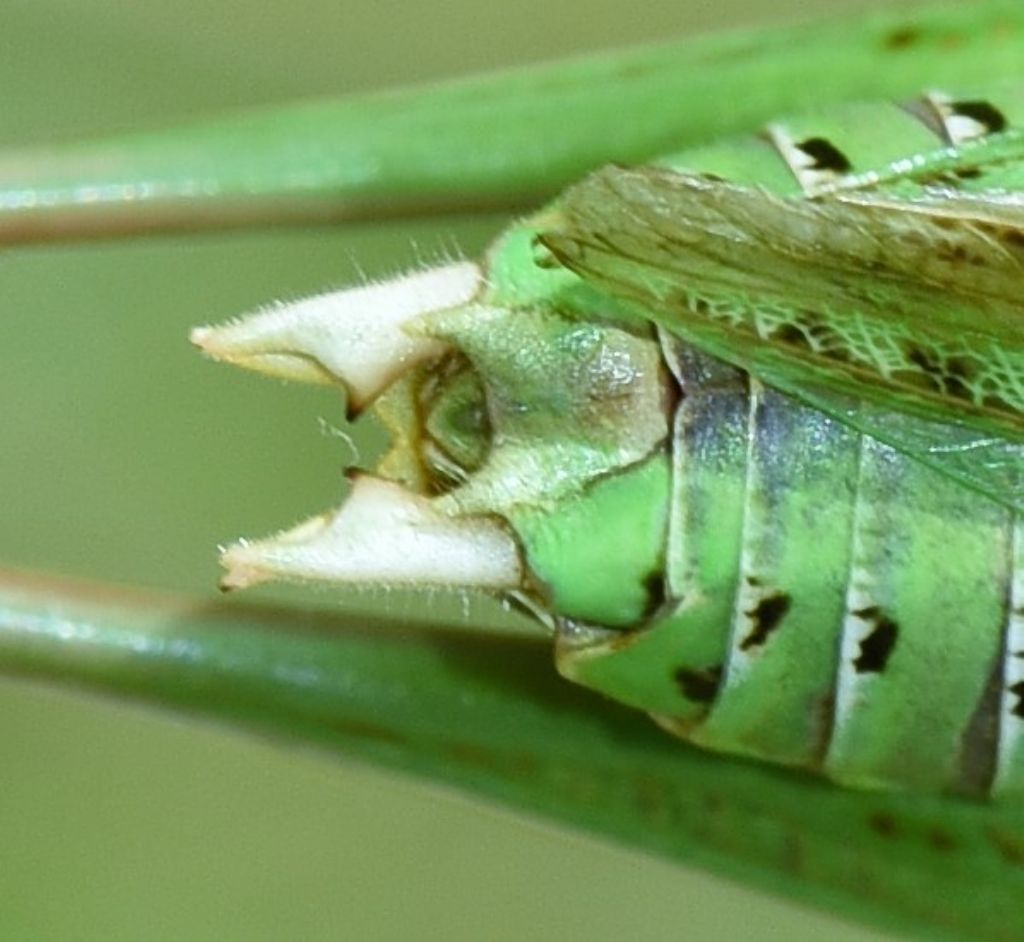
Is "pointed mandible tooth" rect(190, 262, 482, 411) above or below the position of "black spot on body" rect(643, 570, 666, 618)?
above

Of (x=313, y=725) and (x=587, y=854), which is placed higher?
(x=313, y=725)

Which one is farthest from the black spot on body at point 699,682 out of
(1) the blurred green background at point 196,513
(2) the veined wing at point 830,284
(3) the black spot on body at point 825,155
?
(1) the blurred green background at point 196,513

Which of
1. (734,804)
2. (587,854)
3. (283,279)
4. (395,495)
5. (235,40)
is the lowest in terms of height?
(587,854)

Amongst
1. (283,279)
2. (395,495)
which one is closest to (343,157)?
(395,495)

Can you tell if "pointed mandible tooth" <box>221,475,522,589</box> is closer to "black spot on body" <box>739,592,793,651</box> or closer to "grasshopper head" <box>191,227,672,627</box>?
"grasshopper head" <box>191,227,672,627</box>

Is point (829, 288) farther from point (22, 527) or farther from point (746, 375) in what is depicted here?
point (22, 527)

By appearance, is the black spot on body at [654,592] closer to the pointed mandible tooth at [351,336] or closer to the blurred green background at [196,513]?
the pointed mandible tooth at [351,336]

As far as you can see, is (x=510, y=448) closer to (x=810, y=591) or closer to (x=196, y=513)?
(x=810, y=591)

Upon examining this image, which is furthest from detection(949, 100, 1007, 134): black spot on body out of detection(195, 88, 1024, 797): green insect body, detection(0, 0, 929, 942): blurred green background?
detection(0, 0, 929, 942): blurred green background
